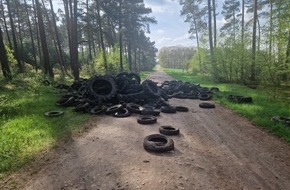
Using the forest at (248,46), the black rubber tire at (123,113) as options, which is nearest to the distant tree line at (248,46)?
the forest at (248,46)

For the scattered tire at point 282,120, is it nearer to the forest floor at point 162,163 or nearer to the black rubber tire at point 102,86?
the forest floor at point 162,163

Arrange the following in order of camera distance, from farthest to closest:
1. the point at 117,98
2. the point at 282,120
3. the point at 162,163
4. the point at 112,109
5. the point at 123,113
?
the point at 117,98
the point at 112,109
the point at 123,113
the point at 282,120
the point at 162,163

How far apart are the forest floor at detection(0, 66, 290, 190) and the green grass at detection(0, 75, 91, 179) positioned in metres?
0.44

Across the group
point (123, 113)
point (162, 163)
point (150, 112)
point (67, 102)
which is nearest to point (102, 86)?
point (67, 102)

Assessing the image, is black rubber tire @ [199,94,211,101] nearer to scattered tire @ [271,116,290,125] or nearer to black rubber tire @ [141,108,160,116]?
black rubber tire @ [141,108,160,116]

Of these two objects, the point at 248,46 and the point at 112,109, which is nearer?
the point at 112,109

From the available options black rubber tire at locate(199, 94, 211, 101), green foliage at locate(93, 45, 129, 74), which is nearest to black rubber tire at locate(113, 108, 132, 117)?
black rubber tire at locate(199, 94, 211, 101)

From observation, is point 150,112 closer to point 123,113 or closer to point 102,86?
point 123,113

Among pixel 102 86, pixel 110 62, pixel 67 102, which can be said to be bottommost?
pixel 67 102

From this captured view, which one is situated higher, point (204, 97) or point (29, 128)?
point (29, 128)

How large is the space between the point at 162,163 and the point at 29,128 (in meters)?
4.78

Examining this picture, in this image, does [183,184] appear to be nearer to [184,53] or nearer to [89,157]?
[89,157]

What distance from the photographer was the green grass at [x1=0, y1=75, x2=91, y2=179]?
229 inches

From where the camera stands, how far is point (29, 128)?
308 inches
